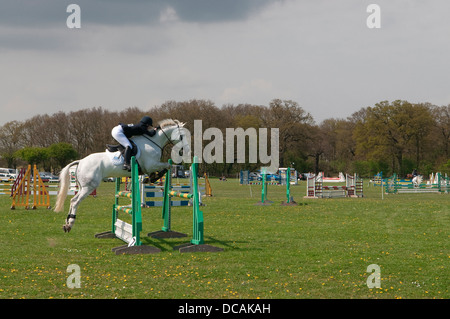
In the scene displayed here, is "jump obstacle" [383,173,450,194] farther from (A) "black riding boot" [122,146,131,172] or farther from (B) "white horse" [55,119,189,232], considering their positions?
(A) "black riding boot" [122,146,131,172]

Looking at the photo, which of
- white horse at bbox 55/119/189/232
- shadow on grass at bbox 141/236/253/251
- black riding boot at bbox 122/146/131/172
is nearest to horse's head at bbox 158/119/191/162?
white horse at bbox 55/119/189/232

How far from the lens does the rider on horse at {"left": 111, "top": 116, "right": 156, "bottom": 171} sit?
1070cm

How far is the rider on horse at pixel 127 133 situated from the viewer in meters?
10.7

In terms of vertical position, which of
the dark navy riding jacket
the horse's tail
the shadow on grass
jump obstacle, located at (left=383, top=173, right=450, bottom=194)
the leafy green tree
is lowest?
the shadow on grass

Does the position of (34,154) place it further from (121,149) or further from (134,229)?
(134,229)

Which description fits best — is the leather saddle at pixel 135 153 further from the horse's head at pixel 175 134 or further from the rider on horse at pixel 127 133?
the horse's head at pixel 175 134

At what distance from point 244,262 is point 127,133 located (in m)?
3.82

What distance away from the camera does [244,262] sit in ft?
29.5

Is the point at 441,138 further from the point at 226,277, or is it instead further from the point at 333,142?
the point at 226,277

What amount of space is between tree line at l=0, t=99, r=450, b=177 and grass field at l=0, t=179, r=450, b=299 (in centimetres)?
4750

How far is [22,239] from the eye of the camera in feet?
39.0

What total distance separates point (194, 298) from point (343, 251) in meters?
4.55

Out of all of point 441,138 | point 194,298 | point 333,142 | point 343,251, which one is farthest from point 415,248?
point 333,142

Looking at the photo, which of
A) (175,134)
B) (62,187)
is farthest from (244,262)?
(62,187)
